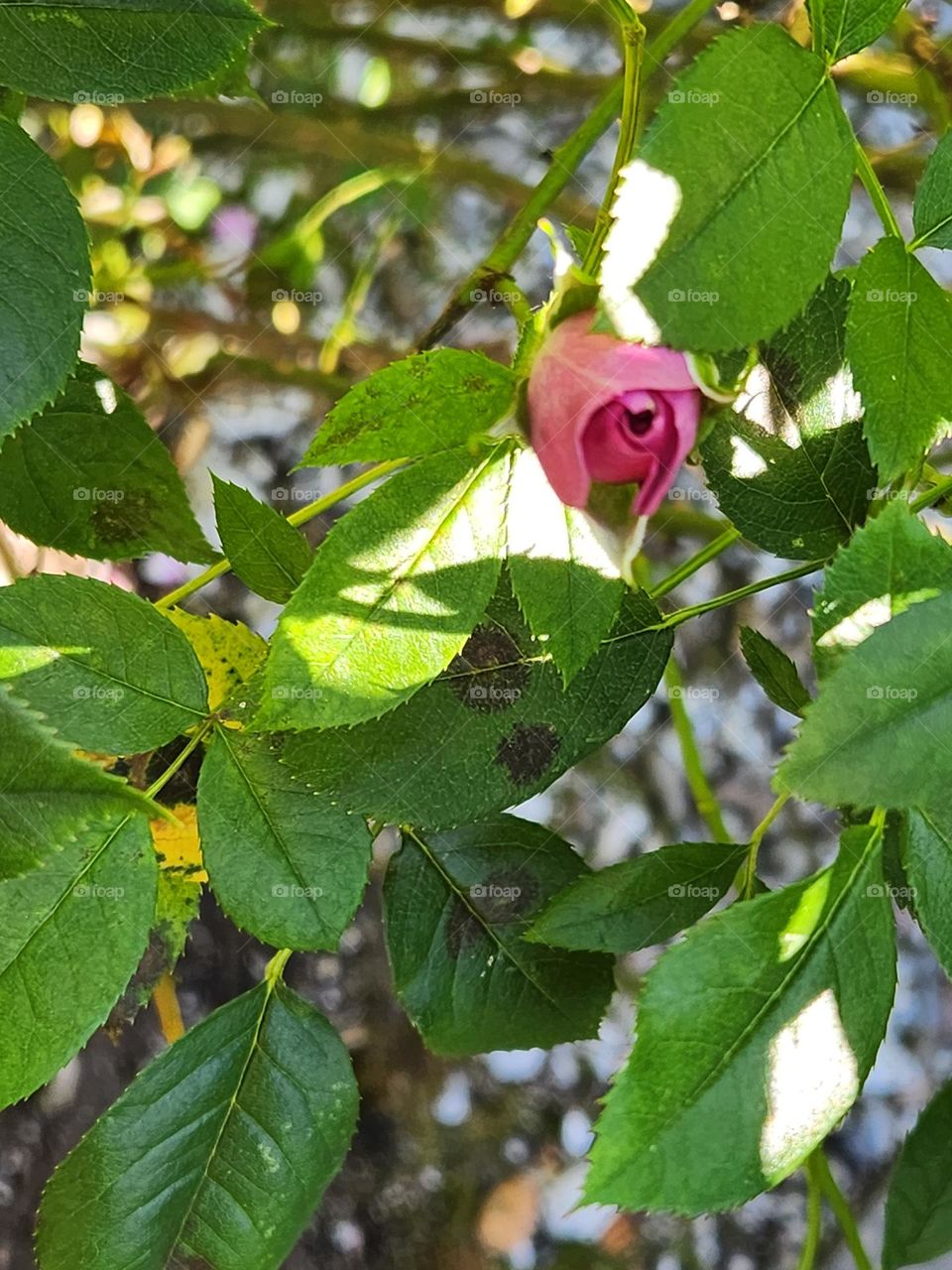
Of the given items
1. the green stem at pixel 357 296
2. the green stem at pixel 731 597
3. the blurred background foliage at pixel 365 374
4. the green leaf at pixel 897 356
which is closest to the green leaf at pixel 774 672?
the green stem at pixel 731 597

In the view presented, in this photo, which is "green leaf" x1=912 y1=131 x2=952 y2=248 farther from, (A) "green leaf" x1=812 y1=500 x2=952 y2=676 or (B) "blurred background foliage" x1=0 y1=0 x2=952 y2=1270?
(B) "blurred background foliage" x1=0 y1=0 x2=952 y2=1270

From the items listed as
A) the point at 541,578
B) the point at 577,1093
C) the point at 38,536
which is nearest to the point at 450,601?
the point at 541,578

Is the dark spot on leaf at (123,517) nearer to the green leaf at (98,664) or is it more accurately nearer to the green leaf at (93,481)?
the green leaf at (93,481)

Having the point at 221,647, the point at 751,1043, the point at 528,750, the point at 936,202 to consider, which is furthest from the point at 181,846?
the point at 936,202

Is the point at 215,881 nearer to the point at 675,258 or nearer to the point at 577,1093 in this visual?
the point at 675,258

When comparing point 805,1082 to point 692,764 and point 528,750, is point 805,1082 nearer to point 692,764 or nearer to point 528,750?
point 528,750
